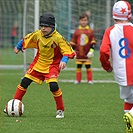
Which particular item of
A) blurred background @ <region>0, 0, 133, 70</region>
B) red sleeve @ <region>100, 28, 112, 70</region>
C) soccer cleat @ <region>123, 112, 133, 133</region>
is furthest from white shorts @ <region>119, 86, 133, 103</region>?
blurred background @ <region>0, 0, 133, 70</region>

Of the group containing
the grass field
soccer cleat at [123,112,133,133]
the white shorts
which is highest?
the white shorts

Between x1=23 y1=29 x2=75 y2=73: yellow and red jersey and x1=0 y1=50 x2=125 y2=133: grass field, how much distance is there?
0.73 metres

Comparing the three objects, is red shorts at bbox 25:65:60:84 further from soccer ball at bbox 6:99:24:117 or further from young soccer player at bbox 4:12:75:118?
soccer ball at bbox 6:99:24:117

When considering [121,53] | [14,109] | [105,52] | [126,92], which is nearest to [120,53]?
[121,53]

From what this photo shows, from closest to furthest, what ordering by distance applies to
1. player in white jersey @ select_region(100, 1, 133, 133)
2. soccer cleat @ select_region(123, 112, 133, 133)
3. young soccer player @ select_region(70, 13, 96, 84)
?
soccer cleat @ select_region(123, 112, 133, 133), player in white jersey @ select_region(100, 1, 133, 133), young soccer player @ select_region(70, 13, 96, 84)

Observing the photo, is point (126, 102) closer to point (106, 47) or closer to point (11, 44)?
point (106, 47)

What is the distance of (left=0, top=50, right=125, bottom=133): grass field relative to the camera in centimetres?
855

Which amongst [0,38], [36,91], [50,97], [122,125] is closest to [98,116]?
[122,125]

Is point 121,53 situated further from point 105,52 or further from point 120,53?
point 105,52

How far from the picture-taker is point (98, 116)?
9.77 meters

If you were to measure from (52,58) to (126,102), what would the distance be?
61.1 inches

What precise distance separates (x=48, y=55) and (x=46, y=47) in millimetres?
123

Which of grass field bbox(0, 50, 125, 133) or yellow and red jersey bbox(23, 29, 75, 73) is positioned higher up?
yellow and red jersey bbox(23, 29, 75, 73)

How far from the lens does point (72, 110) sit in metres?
10.6
